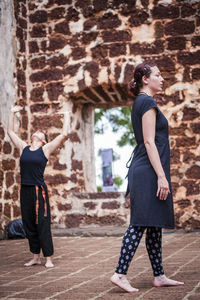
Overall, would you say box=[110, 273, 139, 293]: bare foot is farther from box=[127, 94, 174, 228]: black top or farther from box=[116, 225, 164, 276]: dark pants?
box=[127, 94, 174, 228]: black top

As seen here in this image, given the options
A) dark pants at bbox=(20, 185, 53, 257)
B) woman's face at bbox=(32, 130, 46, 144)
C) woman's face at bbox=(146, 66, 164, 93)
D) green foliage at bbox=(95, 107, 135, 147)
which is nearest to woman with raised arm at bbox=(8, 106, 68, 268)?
dark pants at bbox=(20, 185, 53, 257)

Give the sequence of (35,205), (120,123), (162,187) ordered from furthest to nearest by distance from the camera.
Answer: (120,123) < (35,205) < (162,187)

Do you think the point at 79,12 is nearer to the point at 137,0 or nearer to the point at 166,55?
the point at 137,0

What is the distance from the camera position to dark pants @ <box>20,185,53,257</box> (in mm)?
4352

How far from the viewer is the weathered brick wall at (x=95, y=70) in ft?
22.1

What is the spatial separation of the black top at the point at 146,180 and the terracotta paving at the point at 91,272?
433 mm

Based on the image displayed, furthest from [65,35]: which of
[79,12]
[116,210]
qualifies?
[116,210]

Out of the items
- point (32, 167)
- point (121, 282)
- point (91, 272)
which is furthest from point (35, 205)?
point (121, 282)

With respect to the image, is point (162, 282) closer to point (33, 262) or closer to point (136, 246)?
point (136, 246)

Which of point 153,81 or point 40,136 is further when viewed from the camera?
point 40,136

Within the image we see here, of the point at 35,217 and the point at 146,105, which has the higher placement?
the point at 146,105

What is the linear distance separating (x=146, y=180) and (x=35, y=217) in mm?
1709

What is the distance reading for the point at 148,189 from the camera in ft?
9.68

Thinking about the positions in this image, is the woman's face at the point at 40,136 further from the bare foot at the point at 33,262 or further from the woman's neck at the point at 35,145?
the bare foot at the point at 33,262
